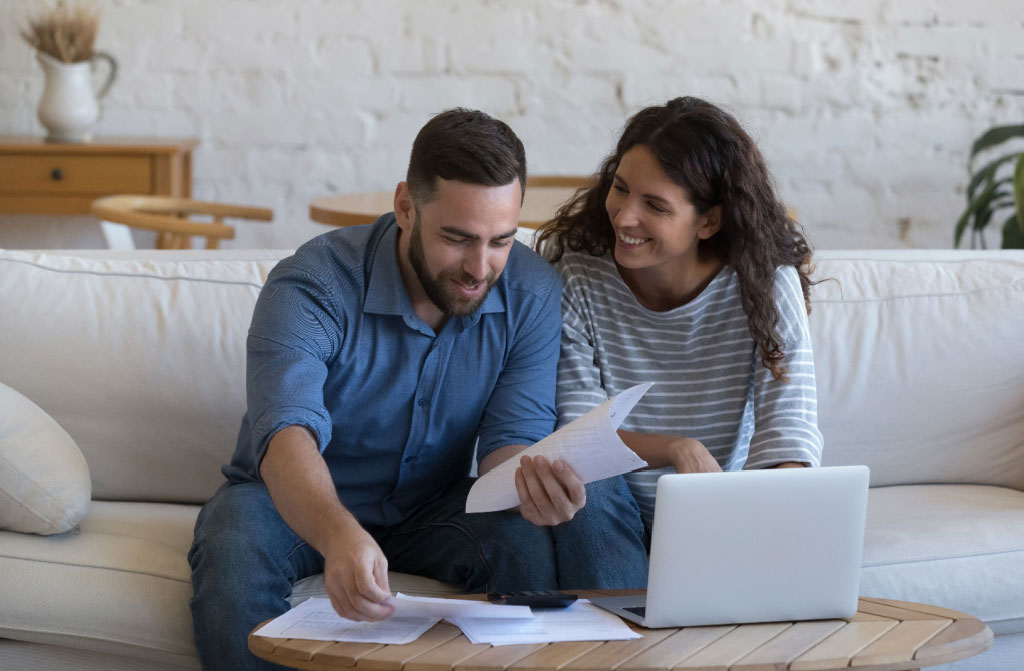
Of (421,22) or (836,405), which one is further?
(421,22)

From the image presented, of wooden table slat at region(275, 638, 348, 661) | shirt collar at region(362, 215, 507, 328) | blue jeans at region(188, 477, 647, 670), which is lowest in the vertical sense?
blue jeans at region(188, 477, 647, 670)

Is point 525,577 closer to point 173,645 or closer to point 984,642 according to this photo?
point 173,645

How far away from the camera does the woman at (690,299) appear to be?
1.65 metres

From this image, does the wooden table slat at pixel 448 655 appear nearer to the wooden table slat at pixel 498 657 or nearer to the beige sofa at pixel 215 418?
the wooden table slat at pixel 498 657

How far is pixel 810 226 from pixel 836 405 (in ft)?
5.70

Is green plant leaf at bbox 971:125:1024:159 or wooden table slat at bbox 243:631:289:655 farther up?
green plant leaf at bbox 971:125:1024:159

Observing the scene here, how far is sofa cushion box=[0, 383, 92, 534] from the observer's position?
1.58m

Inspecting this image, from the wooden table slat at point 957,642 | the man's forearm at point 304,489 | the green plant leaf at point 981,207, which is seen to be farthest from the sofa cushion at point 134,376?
the green plant leaf at point 981,207

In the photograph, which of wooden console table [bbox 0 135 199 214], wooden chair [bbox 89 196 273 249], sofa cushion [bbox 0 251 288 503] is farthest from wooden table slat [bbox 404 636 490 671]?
wooden console table [bbox 0 135 199 214]

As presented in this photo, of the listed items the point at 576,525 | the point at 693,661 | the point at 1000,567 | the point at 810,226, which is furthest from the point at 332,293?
the point at 810,226

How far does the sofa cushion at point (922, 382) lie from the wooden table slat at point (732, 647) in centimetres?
82

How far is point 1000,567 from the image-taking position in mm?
1688

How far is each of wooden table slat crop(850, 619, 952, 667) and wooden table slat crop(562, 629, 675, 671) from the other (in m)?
0.20

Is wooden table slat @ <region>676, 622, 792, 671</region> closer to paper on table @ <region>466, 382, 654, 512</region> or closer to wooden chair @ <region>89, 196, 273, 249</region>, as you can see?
paper on table @ <region>466, 382, 654, 512</region>
